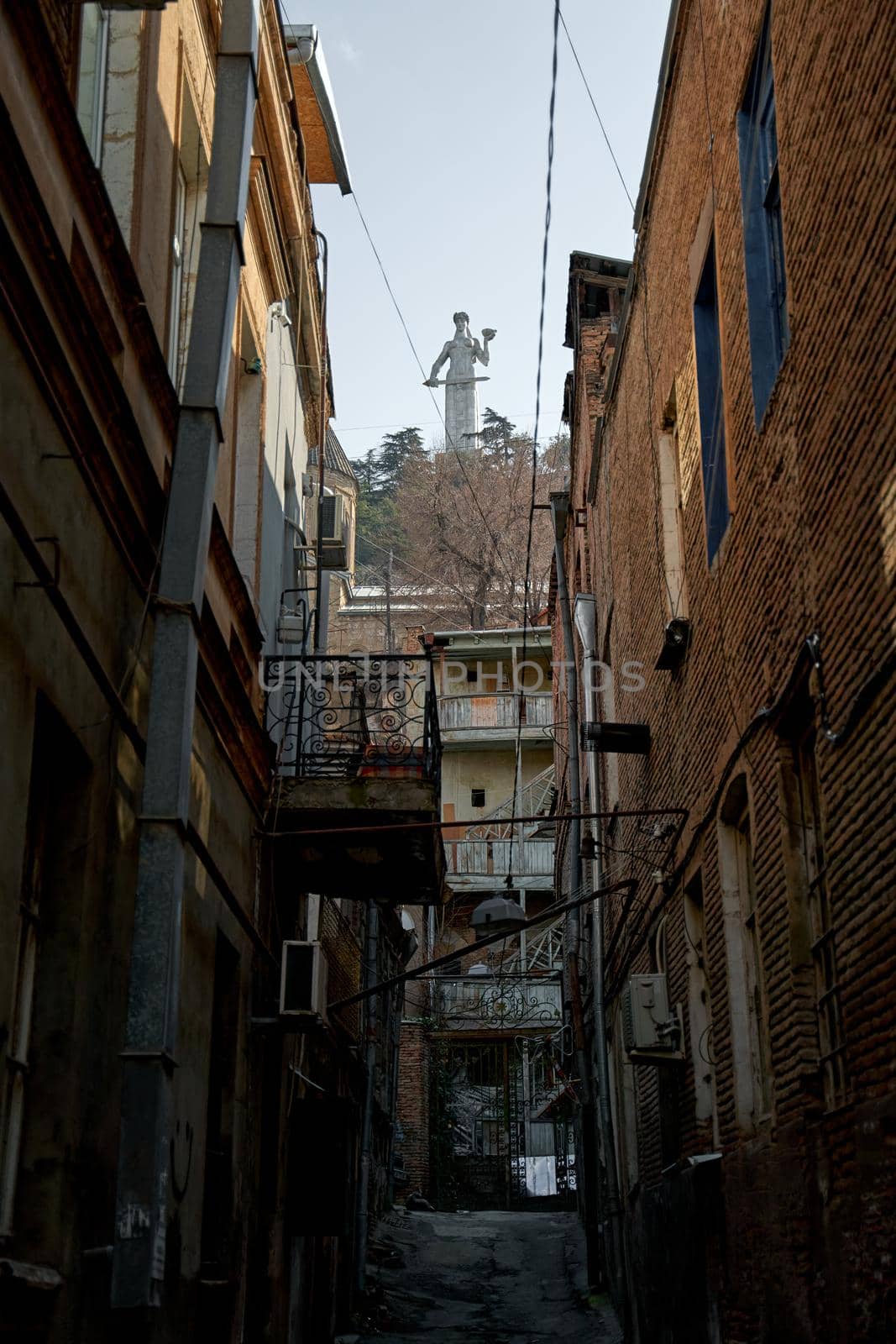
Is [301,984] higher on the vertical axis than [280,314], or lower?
lower

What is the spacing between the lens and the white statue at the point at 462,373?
81.7 meters

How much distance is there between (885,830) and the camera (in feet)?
19.6

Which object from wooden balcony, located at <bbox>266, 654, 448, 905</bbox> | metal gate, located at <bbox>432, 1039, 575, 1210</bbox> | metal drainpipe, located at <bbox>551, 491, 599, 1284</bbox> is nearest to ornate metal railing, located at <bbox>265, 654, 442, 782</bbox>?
wooden balcony, located at <bbox>266, 654, 448, 905</bbox>

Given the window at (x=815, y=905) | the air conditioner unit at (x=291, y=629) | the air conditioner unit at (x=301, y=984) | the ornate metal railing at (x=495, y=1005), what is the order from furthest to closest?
the ornate metal railing at (x=495, y=1005), the air conditioner unit at (x=291, y=629), the air conditioner unit at (x=301, y=984), the window at (x=815, y=905)

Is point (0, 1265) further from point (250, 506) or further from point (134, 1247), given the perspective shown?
point (250, 506)

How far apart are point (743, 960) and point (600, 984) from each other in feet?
25.1

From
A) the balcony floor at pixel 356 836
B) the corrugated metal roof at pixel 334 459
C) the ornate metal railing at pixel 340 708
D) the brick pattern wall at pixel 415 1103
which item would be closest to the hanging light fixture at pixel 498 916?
the balcony floor at pixel 356 836

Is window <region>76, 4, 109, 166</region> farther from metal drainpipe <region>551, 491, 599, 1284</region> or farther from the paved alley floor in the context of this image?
the paved alley floor

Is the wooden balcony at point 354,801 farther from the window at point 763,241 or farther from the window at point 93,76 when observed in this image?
the window at point 93,76

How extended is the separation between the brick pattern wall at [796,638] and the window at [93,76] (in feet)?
11.4

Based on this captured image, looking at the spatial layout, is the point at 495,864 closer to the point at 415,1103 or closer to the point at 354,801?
the point at 415,1103

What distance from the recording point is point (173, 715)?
657 centimetres

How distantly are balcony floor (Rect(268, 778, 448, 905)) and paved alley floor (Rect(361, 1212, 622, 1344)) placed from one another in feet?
17.5

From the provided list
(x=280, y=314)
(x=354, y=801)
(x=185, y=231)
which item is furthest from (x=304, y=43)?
(x=354, y=801)
